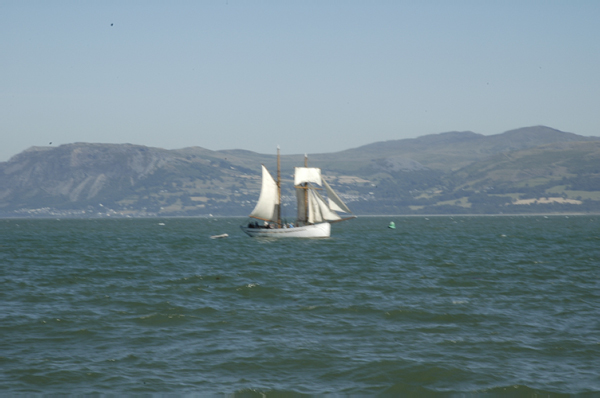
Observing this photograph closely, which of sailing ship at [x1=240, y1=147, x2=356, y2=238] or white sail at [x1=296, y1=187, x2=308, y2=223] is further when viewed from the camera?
white sail at [x1=296, y1=187, x2=308, y2=223]

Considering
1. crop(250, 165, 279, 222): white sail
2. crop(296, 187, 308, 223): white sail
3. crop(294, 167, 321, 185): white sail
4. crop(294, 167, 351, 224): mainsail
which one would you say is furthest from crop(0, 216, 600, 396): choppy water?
crop(250, 165, 279, 222): white sail

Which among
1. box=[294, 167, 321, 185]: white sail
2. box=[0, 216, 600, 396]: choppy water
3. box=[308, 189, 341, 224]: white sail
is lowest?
box=[0, 216, 600, 396]: choppy water

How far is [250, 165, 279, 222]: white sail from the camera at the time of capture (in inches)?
4126

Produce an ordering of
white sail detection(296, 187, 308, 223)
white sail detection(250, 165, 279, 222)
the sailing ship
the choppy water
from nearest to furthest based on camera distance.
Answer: the choppy water, the sailing ship, white sail detection(296, 187, 308, 223), white sail detection(250, 165, 279, 222)

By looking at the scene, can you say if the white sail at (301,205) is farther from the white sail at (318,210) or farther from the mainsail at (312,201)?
the white sail at (318,210)

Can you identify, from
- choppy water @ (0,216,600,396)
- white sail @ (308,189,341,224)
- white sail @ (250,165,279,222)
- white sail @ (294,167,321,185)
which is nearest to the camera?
choppy water @ (0,216,600,396)

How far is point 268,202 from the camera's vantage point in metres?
106

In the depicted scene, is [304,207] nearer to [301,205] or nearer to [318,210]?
[301,205]

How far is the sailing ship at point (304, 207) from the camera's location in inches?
4026

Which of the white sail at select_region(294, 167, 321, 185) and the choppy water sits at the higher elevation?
the white sail at select_region(294, 167, 321, 185)

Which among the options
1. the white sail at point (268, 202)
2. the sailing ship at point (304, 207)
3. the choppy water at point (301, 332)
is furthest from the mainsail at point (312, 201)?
the choppy water at point (301, 332)

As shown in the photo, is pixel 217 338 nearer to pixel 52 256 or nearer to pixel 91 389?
pixel 91 389

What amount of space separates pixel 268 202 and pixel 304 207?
623 centimetres

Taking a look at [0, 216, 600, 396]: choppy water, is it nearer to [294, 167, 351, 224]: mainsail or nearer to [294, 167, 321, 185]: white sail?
[294, 167, 351, 224]: mainsail
